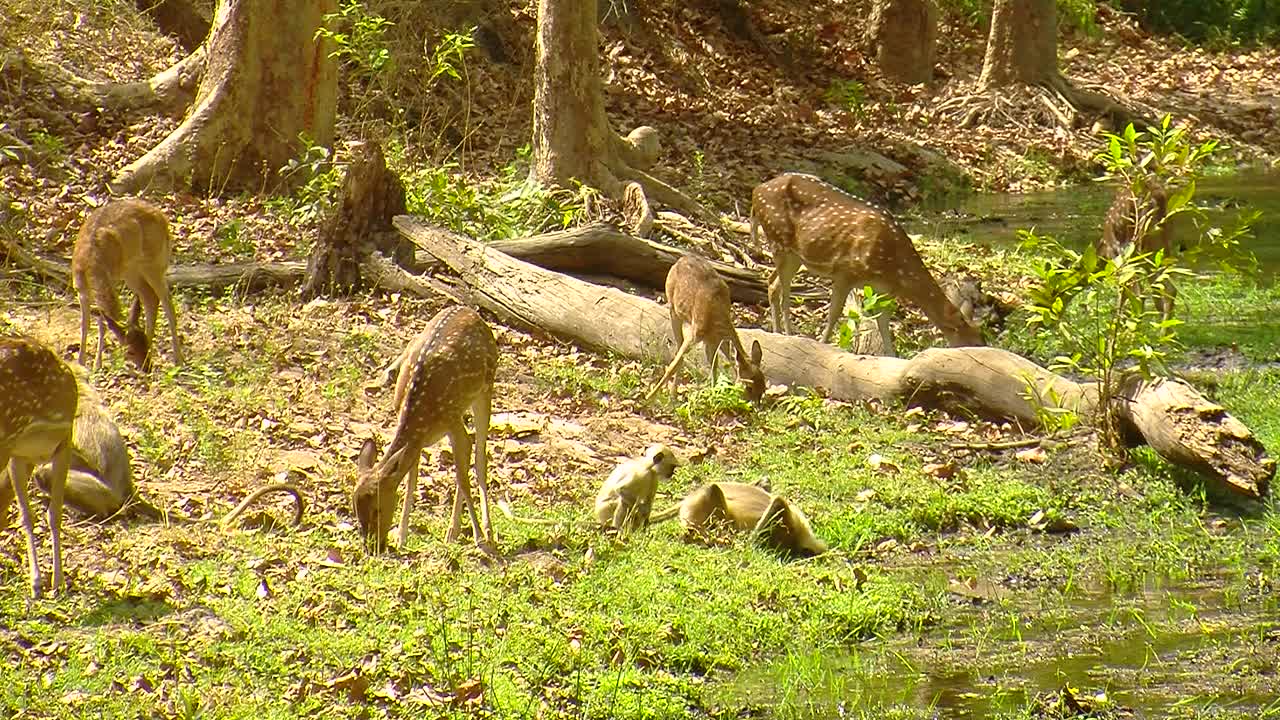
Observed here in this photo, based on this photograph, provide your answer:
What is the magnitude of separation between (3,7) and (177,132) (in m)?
2.92

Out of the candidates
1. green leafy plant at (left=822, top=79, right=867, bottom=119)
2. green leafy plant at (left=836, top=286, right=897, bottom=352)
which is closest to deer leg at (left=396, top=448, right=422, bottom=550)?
green leafy plant at (left=836, top=286, right=897, bottom=352)

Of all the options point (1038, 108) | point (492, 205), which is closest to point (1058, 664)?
point (492, 205)

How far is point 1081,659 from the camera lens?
7238mm

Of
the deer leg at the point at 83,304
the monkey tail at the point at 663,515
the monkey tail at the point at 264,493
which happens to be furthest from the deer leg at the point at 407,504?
the deer leg at the point at 83,304

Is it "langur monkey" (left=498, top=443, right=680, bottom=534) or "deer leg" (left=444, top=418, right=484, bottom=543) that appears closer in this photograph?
"deer leg" (left=444, top=418, right=484, bottom=543)

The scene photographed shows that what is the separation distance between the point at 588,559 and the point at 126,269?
5.30 m

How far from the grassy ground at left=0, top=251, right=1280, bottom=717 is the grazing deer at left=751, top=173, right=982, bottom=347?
193 centimetres

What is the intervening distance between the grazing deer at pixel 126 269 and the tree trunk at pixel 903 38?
57.4ft

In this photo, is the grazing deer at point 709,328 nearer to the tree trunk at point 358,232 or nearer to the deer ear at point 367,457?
the tree trunk at point 358,232

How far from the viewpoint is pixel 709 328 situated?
11.8 metres

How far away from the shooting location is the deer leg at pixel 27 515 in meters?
7.71

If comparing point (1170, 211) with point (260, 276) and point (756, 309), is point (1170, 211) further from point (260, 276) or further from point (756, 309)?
point (260, 276)

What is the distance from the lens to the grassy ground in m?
6.87

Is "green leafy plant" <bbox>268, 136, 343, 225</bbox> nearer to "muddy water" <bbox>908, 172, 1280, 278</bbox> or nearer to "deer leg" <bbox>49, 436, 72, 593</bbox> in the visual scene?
"muddy water" <bbox>908, 172, 1280, 278</bbox>
